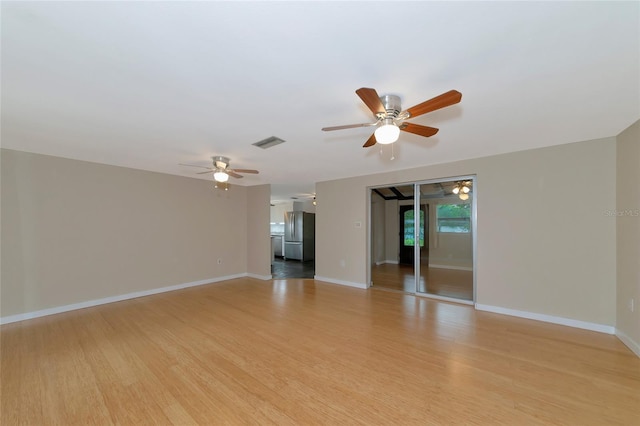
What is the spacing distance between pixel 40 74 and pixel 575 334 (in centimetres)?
572

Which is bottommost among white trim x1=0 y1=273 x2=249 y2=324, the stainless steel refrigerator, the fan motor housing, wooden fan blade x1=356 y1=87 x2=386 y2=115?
white trim x1=0 y1=273 x2=249 y2=324

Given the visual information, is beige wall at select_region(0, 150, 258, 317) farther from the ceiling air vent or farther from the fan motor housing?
the fan motor housing

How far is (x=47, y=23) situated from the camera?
1.28m

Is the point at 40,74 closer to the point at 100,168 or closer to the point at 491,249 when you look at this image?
the point at 100,168

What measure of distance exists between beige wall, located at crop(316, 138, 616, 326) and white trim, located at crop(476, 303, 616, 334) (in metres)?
0.04

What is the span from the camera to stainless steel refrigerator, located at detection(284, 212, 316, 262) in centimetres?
873

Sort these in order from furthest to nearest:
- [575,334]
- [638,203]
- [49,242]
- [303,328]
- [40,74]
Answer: [49,242]
[303,328]
[575,334]
[638,203]
[40,74]

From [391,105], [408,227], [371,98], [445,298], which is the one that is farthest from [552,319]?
[408,227]

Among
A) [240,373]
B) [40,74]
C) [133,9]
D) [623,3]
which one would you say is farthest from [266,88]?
[240,373]

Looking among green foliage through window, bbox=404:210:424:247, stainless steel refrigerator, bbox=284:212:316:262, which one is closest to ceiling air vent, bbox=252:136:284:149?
green foliage through window, bbox=404:210:424:247

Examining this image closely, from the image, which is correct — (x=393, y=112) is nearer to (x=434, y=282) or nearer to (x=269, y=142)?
(x=269, y=142)

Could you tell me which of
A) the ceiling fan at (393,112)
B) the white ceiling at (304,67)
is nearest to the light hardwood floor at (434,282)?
the white ceiling at (304,67)

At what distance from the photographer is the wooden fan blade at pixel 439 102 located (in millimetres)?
1600

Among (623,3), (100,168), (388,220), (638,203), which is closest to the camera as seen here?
(623,3)
